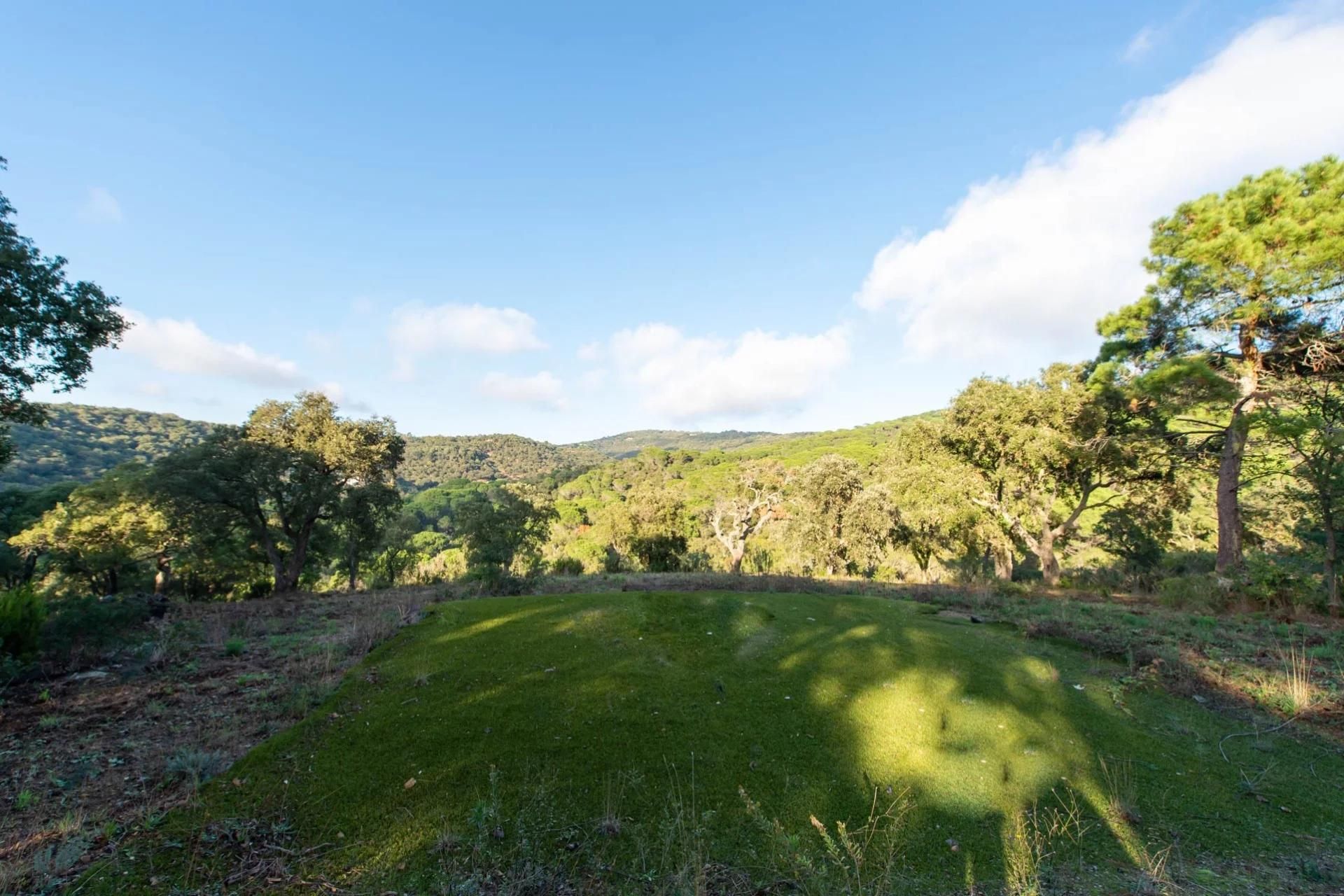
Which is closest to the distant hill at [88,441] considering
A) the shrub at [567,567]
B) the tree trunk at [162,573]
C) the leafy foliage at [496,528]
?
the tree trunk at [162,573]

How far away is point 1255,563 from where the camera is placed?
11383 millimetres

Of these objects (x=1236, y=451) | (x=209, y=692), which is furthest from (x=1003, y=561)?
(x=209, y=692)

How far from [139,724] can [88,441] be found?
362ft

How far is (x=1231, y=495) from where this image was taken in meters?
12.8

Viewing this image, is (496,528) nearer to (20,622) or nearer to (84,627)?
(84,627)

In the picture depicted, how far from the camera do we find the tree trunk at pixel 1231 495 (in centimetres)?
1266

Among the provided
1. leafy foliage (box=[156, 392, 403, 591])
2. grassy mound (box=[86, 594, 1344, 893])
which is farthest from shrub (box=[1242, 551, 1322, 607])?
leafy foliage (box=[156, 392, 403, 591])

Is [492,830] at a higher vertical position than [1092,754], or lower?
higher

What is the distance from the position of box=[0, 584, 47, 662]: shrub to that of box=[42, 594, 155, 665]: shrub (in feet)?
0.56

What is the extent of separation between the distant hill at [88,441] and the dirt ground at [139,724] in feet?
154

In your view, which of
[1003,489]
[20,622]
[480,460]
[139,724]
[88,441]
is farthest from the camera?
[480,460]

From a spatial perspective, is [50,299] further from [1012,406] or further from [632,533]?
[1012,406]

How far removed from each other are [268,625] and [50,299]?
7127mm

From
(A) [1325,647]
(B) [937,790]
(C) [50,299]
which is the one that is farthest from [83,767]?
(A) [1325,647]
